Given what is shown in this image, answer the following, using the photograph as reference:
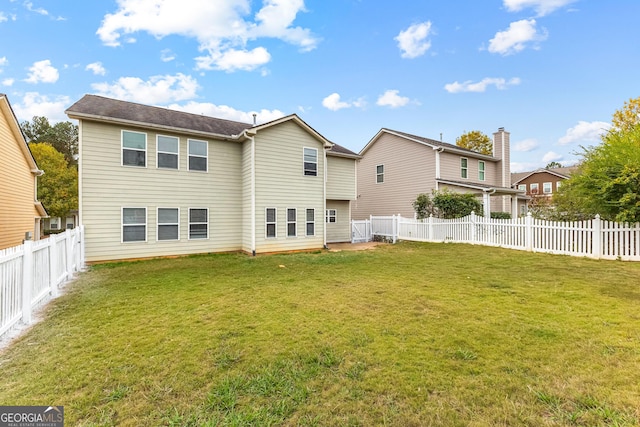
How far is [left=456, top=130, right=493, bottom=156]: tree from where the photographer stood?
1336 inches

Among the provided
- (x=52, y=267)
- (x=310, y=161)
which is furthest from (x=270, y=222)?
(x=52, y=267)

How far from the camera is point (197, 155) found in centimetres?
1152

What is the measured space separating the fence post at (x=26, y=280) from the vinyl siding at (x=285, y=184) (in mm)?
7489

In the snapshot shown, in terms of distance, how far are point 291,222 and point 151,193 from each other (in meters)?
5.41

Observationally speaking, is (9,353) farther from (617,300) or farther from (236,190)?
(236,190)

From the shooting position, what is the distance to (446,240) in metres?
13.7

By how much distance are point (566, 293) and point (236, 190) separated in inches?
434

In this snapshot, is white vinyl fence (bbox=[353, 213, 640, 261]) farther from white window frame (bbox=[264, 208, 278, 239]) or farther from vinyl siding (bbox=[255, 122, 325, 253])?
white window frame (bbox=[264, 208, 278, 239])

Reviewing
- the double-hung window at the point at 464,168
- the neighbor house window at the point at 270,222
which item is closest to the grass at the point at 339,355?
the neighbor house window at the point at 270,222

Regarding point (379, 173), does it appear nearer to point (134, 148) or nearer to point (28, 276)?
point (134, 148)

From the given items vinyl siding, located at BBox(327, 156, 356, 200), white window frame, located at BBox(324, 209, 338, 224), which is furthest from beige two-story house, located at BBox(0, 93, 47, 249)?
white window frame, located at BBox(324, 209, 338, 224)

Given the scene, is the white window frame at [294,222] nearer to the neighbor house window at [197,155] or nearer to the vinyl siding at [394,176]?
the neighbor house window at [197,155]

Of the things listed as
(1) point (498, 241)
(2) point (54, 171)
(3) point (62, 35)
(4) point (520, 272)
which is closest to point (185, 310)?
(4) point (520, 272)

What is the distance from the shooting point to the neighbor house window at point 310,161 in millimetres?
12766
